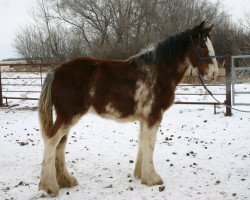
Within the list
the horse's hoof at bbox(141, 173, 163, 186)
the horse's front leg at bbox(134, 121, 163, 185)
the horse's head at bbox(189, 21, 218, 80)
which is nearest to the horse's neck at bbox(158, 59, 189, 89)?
the horse's head at bbox(189, 21, 218, 80)

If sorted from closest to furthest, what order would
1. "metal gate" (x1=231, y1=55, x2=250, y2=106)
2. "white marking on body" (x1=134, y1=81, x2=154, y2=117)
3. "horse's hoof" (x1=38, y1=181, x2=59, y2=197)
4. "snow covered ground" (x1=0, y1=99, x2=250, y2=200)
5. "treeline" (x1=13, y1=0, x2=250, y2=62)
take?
"horse's hoof" (x1=38, y1=181, x2=59, y2=197)
"snow covered ground" (x1=0, y1=99, x2=250, y2=200)
"white marking on body" (x1=134, y1=81, x2=154, y2=117)
"metal gate" (x1=231, y1=55, x2=250, y2=106)
"treeline" (x1=13, y1=0, x2=250, y2=62)

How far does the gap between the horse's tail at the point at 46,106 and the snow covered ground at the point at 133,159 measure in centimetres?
84

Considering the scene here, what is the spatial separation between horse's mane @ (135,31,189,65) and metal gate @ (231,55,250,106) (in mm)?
4606

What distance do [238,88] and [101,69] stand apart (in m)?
8.67

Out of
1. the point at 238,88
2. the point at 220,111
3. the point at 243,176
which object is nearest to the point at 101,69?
the point at 243,176

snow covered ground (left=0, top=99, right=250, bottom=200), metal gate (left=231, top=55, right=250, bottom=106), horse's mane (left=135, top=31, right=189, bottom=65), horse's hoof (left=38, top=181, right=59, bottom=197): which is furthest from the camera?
metal gate (left=231, top=55, right=250, bottom=106)

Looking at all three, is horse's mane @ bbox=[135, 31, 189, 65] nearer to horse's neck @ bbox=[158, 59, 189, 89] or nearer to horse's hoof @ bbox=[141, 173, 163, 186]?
horse's neck @ bbox=[158, 59, 189, 89]

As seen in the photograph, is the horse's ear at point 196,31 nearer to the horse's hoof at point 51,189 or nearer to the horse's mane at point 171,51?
the horse's mane at point 171,51

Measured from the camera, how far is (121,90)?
4191mm

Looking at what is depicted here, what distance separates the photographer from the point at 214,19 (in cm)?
2584

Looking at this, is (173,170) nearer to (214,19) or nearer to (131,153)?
(131,153)

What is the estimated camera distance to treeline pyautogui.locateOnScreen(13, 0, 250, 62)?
21.0 metres

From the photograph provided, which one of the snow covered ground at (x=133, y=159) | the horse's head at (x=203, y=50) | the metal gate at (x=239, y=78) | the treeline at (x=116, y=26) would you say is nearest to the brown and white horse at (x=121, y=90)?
the horse's head at (x=203, y=50)

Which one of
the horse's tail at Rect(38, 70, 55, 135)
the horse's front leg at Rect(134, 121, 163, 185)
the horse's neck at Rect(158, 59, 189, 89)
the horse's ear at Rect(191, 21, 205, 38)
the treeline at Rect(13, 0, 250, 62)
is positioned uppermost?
the treeline at Rect(13, 0, 250, 62)
